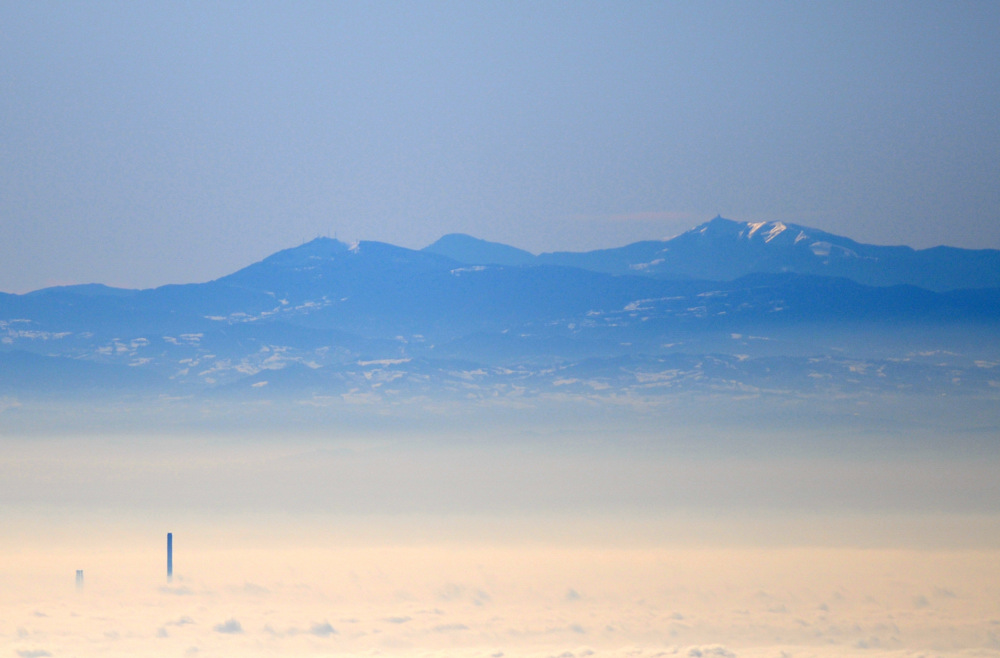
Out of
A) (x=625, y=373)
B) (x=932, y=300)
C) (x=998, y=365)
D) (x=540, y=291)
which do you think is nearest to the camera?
(x=998, y=365)

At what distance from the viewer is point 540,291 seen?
196 metres

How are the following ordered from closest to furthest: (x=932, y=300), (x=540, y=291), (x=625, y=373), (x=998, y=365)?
(x=998, y=365), (x=625, y=373), (x=932, y=300), (x=540, y=291)

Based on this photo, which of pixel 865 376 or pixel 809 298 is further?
pixel 809 298

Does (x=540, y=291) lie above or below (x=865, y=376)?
above

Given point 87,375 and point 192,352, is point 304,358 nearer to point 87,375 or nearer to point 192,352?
point 192,352

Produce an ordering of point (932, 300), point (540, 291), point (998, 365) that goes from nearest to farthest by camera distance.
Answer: point (998, 365) → point (932, 300) → point (540, 291)

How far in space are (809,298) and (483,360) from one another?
66.7m

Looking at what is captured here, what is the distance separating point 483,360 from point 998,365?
92.0 m

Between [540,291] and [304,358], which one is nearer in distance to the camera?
[304,358]

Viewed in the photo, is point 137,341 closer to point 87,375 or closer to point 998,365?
point 87,375

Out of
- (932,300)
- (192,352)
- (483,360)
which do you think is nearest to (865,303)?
(932,300)

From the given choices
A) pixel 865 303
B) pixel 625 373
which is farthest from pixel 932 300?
pixel 625 373

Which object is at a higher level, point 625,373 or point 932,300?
point 932,300

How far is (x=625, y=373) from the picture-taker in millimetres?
170625
